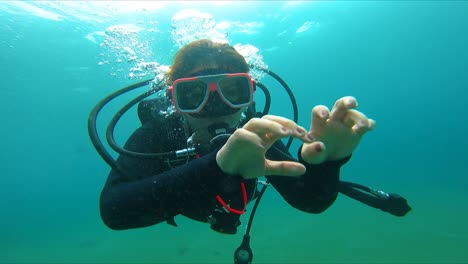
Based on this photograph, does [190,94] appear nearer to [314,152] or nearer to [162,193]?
[162,193]

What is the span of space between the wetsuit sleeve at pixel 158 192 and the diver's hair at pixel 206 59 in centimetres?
141

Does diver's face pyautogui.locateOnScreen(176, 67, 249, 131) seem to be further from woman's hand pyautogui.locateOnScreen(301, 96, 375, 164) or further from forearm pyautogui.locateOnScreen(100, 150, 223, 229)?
woman's hand pyautogui.locateOnScreen(301, 96, 375, 164)

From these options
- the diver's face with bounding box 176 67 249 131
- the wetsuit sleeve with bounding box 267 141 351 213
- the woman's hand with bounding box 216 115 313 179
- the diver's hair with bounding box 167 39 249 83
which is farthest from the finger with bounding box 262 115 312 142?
the diver's hair with bounding box 167 39 249 83

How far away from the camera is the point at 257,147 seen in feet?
5.12

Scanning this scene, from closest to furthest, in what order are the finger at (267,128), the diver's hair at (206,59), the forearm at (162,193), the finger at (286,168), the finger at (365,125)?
the finger at (267,128) → the finger at (286,168) → the finger at (365,125) → the forearm at (162,193) → the diver's hair at (206,59)

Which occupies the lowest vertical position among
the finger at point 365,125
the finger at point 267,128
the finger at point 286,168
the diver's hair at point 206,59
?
the finger at point 286,168

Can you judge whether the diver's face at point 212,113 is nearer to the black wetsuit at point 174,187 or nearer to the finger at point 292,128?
the black wetsuit at point 174,187

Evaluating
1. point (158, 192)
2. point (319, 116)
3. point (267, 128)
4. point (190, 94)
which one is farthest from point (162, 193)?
point (190, 94)

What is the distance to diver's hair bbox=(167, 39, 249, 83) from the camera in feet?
10.9

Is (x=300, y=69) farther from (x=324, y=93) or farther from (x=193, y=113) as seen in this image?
(x=193, y=113)

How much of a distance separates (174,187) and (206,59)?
1.80 meters

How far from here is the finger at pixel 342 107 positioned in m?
1.67

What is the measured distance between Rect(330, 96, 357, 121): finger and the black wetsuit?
52cm

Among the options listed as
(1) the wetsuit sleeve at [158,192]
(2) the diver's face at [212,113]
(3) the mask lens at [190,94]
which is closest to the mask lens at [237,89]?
(2) the diver's face at [212,113]
